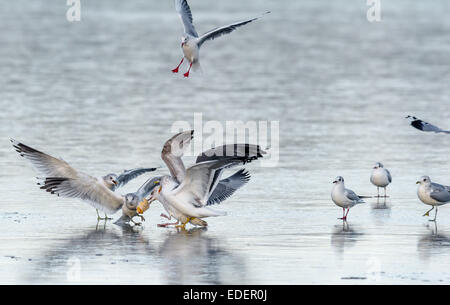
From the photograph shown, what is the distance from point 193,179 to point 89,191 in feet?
4.19

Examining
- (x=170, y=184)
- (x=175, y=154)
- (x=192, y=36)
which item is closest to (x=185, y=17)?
(x=192, y=36)

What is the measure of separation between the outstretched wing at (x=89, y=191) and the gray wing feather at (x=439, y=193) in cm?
339

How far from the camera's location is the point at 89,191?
10.9 m

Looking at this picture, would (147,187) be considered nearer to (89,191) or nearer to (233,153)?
(89,191)

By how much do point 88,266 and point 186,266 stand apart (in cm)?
84

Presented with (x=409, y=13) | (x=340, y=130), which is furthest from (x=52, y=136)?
(x=409, y=13)

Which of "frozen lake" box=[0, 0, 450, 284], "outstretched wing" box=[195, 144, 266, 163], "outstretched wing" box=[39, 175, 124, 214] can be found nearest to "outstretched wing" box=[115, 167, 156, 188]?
"outstretched wing" box=[39, 175, 124, 214]

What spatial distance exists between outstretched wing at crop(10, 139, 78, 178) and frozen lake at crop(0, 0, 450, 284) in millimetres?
477

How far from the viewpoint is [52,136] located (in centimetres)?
1625

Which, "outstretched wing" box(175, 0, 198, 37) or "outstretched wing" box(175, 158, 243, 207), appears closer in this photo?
"outstretched wing" box(175, 158, 243, 207)

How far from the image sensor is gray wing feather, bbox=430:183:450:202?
11.3m

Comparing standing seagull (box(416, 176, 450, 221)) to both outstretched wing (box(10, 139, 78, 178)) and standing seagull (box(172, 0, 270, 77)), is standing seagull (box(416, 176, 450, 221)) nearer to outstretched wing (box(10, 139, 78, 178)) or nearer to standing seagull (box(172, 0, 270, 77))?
standing seagull (box(172, 0, 270, 77))

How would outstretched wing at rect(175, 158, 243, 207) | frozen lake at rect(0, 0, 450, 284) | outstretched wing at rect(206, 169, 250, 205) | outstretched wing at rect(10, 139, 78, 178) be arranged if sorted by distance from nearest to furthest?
1. frozen lake at rect(0, 0, 450, 284)
2. outstretched wing at rect(175, 158, 243, 207)
3. outstretched wing at rect(10, 139, 78, 178)
4. outstretched wing at rect(206, 169, 250, 205)
